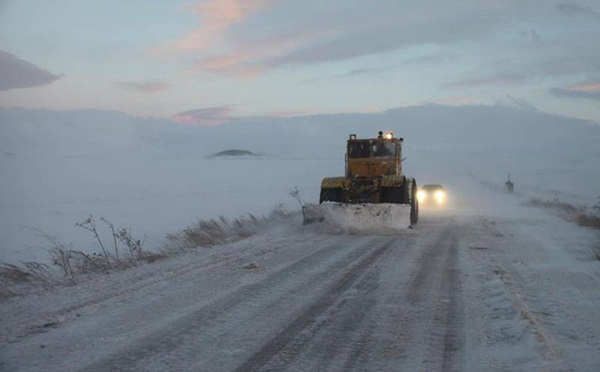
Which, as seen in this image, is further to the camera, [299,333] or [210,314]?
[210,314]

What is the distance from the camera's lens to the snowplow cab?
16.9 metres

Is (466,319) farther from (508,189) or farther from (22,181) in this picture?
(508,189)

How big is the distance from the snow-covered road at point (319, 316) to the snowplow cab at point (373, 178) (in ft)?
20.6

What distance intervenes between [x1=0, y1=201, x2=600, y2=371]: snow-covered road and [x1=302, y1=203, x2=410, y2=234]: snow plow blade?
14.1 ft

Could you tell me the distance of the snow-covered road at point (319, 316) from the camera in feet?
15.3

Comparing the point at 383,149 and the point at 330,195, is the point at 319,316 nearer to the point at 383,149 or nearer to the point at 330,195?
the point at 330,195

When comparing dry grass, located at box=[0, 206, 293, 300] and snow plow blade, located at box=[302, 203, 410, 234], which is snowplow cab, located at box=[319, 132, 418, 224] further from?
dry grass, located at box=[0, 206, 293, 300]

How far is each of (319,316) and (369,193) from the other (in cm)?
1123

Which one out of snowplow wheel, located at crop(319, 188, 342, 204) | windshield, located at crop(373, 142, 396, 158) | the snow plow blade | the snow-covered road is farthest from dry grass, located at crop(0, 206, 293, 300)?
windshield, located at crop(373, 142, 396, 158)

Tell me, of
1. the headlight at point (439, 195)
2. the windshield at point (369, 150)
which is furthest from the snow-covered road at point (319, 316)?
the headlight at point (439, 195)

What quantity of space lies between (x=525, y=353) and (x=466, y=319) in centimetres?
125

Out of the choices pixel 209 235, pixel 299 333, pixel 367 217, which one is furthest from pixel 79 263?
pixel 367 217

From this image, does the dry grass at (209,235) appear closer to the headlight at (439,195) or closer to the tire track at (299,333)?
the tire track at (299,333)

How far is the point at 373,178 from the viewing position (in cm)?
1730
